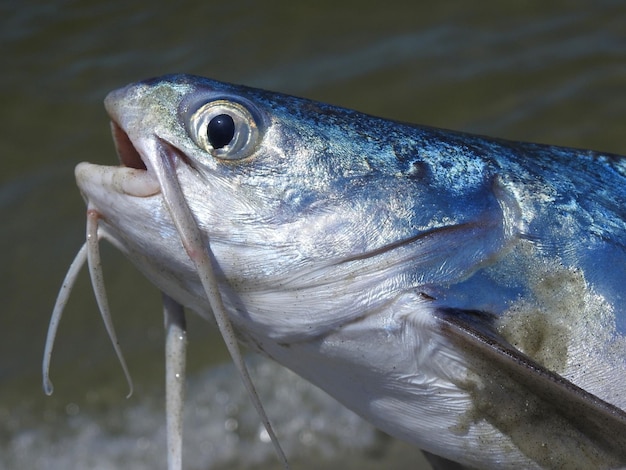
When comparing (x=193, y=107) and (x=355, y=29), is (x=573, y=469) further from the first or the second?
(x=355, y=29)

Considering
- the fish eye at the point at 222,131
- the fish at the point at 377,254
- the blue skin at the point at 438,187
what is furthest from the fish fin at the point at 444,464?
the fish eye at the point at 222,131

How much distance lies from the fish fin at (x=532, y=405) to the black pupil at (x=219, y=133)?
0.61 metres

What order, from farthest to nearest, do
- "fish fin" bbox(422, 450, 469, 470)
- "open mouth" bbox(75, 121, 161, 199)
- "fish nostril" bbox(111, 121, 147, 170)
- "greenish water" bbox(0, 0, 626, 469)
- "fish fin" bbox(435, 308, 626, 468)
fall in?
"greenish water" bbox(0, 0, 626, 469)
"fish fin" bbox(422, 450, 469, 470)
"fish nostril" bbox(111, 121, 147, 170)
"open mouth" bbox(75, 121, 161, 199)
"fish fin" bbox(435, 308, 626, 468)

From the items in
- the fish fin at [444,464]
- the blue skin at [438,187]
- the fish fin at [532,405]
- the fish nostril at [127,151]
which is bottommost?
the fish fin at [444,464]

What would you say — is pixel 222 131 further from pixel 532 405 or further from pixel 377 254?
pixel 532 405

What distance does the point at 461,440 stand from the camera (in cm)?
199

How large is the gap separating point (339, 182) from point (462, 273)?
1.14ft

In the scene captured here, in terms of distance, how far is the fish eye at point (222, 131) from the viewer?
6.04ft

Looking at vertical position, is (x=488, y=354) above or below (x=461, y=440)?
above

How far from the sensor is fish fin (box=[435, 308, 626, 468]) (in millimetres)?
1695

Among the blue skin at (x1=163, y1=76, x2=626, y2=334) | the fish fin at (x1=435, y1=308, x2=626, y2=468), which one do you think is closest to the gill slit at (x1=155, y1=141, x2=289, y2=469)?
the blue skin at (x1=163, y1=76, x2=626, y2=334)

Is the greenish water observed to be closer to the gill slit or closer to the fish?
the fish

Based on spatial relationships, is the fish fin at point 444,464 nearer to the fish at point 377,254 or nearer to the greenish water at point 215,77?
the fish at point 377,254

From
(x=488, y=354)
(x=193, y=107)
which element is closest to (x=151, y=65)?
(x=193, y=107)
